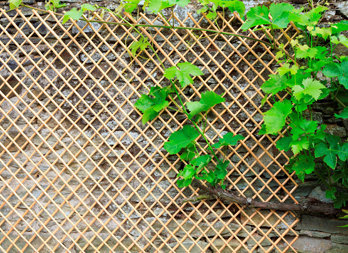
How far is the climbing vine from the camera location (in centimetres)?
188

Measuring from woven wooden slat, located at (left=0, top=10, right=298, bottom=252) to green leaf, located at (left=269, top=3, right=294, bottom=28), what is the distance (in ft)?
0.91

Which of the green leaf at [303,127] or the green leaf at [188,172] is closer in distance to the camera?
the green leaf at [303,127]

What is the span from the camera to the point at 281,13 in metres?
1.90

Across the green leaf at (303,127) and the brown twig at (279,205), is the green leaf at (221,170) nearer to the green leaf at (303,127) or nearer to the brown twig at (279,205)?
the brown twig at (279,205)

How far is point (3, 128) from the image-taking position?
2.36 meters

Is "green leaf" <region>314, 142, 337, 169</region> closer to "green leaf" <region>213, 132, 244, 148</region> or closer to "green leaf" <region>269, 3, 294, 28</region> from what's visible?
"green leaf" <region>213, 132, 244, 148</region>

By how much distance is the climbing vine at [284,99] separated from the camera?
188 cm

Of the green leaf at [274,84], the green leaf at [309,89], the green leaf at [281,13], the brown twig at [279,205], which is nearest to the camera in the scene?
the green leaf at [309,89]

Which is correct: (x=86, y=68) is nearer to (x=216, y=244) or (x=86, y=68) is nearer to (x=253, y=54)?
(x=253, y=54)

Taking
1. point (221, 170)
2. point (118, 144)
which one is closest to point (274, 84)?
point (221, 170)

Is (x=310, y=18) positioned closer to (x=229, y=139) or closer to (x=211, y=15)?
(x=211, y=15)

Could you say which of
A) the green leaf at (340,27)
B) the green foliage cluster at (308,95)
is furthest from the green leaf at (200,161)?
the green leaf at (340,27)

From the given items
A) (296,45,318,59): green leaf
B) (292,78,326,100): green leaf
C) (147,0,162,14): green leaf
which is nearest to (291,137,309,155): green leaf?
(292,78,326,100): green leaf

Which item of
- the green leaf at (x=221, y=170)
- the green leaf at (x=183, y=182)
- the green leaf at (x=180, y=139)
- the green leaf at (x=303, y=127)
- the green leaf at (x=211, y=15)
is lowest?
the green leaf at (x=303, y=127)
